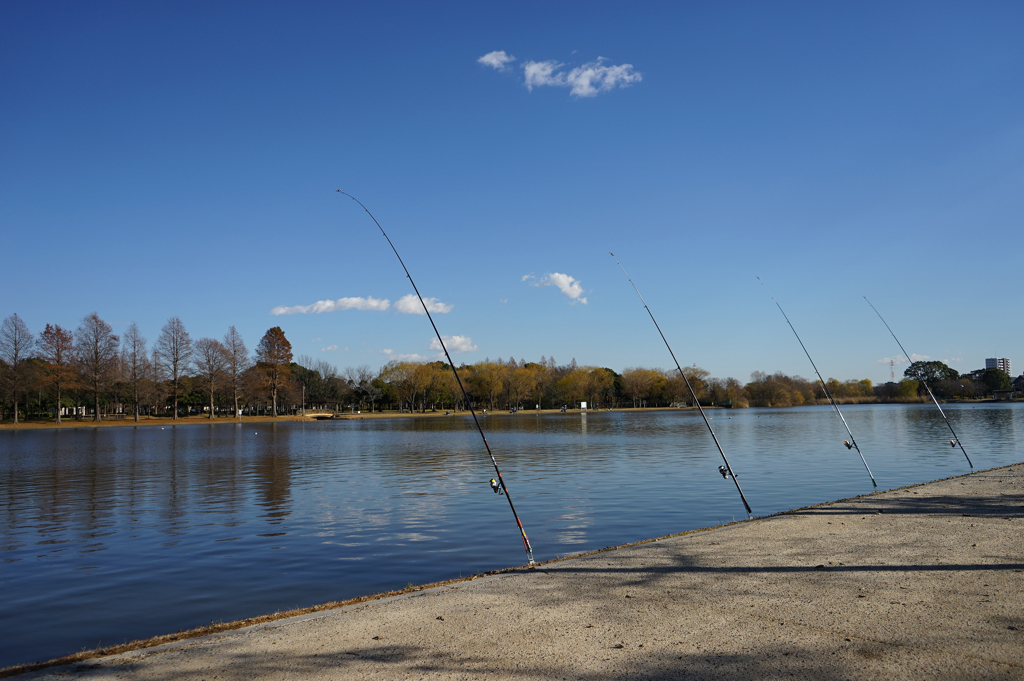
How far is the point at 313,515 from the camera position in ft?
57.8

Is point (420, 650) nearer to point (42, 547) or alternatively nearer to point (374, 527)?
point (374, 527)

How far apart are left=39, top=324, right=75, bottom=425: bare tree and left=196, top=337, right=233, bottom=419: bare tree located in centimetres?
1612

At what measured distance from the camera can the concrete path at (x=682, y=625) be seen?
510 cm

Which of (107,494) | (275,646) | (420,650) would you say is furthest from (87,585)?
(107,494)

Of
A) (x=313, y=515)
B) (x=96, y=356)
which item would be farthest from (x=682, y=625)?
(x=96, y=356)

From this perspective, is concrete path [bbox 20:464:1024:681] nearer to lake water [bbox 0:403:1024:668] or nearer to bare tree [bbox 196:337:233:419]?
lake water [bbox 0:403:1024:668]

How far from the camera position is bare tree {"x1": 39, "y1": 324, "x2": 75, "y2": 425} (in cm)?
7888

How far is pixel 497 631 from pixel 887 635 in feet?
11.7

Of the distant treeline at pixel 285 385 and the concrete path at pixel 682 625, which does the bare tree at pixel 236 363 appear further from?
the concrete path at pixel 682 625

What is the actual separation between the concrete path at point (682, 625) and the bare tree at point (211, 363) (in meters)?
97.3

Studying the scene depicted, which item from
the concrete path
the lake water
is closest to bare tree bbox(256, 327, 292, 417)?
the lake water

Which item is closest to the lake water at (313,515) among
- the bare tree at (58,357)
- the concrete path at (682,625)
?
the concrete path at (682,625)

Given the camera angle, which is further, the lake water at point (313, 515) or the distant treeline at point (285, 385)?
the distant treeline at point (285, 385)

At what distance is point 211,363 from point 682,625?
100738 millimetres
